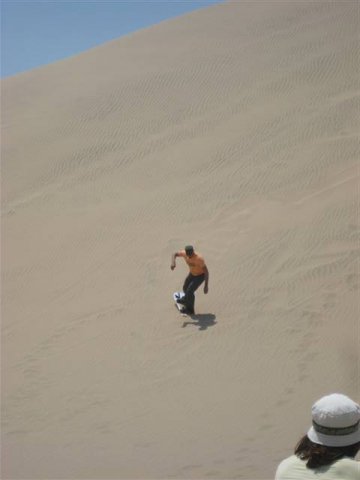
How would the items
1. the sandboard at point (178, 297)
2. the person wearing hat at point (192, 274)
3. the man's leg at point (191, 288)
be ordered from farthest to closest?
the sandboard at point (178, 297) → the man's leg at point (191, 288) → the person wearing hat at point (192, 274)

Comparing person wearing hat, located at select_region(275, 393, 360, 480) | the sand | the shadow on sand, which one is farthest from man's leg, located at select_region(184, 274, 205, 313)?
person wearing hat, located at select_region(275, 393, 360, 480)

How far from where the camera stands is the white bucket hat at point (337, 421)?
316cm

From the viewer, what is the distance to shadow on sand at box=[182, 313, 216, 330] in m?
11.5

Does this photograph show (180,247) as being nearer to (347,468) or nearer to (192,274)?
(192,274)

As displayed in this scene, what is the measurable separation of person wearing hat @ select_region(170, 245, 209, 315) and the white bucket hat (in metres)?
7.87

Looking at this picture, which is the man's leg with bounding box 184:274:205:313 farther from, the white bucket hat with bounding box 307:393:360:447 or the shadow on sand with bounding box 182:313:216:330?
the white bucket hat with bounding box 307:393:360:447

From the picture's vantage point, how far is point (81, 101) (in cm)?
2497

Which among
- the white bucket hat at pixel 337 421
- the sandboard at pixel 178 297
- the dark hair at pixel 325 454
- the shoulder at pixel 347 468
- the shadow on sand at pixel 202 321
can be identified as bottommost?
the shoulder at pixel 347 468

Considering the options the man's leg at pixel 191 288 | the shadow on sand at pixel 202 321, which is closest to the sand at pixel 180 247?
the shadow on sand at pixel 202 321

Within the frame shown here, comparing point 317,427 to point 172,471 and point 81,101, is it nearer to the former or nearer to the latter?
point 172,471

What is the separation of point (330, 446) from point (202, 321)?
333 inches

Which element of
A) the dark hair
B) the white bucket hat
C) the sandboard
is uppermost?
the sandboard

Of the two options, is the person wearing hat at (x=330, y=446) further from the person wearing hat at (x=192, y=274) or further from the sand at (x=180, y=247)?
the person wearing hat at (x=192, y=274)

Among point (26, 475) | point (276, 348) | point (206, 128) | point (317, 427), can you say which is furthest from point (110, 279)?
point (317, 427)
